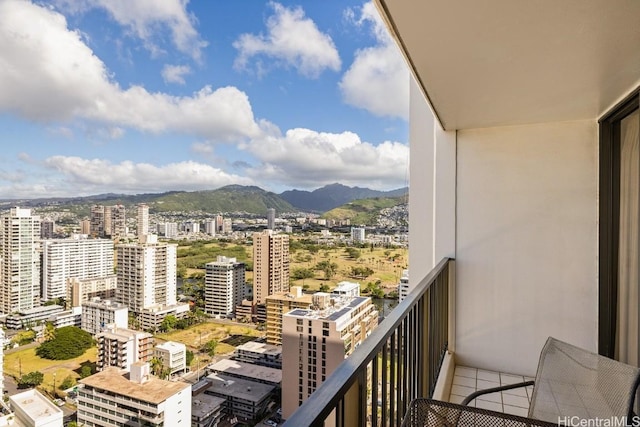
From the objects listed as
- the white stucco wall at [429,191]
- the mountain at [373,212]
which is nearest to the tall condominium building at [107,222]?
the mountain at [373,212]

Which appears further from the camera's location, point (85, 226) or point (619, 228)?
point (85, 226)

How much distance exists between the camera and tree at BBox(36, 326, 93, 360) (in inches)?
212

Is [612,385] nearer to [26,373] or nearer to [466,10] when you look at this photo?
[466,10]

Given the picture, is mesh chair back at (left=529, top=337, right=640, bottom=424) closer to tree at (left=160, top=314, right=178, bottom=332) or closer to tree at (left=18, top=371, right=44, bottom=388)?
tree at (left=18, top=371, right=44, bottom=388)

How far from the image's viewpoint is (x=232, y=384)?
199 inches

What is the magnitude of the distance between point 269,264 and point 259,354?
151 centimetres

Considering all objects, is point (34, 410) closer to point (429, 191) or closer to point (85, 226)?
point (85, 226)

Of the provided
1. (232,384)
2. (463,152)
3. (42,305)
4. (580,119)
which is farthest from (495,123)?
(42,305)

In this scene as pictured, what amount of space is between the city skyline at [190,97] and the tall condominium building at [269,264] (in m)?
3.71

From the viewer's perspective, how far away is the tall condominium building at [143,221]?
720 centimetres

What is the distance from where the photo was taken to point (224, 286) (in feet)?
21.9

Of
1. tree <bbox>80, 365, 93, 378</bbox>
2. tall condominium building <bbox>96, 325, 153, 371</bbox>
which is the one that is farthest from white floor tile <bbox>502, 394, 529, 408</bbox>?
tree <bbox>80, 365, 93, 378</bbox>

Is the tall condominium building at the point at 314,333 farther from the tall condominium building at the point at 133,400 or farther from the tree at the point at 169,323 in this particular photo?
the tree at the point at 169,323

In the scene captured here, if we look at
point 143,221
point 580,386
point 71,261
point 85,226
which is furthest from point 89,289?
point 580,386
